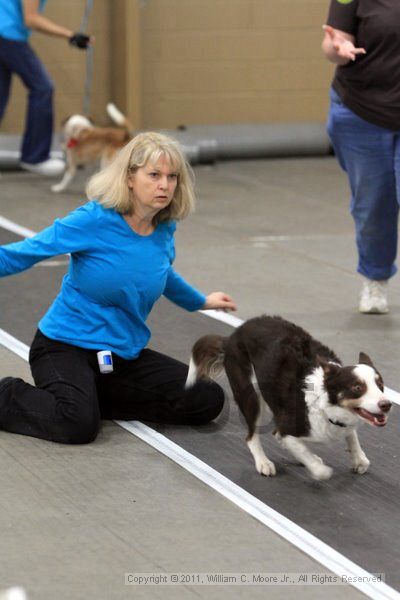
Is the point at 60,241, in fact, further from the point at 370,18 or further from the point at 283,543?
the point at 370,18

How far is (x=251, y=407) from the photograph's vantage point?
3701mm

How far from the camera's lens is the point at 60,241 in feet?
12.8

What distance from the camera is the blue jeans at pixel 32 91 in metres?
8.73

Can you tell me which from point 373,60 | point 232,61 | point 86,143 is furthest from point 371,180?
point 232,61

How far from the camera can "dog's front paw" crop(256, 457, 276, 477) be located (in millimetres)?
3709

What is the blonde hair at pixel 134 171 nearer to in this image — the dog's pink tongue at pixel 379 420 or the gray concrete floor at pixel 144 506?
the gray concrete floor at pixel 144 506

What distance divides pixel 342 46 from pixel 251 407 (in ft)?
6.57

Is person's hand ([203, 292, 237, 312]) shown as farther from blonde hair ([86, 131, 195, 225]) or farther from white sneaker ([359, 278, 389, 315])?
white sneaker ([359, 278, 389, 315])

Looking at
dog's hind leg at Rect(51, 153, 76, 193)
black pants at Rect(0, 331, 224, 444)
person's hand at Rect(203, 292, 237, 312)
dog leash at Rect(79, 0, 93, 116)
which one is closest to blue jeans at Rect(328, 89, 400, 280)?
person's hand at Rect(203, 292, 237, 312)

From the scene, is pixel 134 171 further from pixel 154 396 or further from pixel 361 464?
pixel 361 464

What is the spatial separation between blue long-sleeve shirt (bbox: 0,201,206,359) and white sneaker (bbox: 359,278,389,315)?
1847mm

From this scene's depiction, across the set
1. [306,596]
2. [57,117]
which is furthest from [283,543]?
[57,117]

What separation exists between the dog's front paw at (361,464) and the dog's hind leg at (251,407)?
27 centimetres

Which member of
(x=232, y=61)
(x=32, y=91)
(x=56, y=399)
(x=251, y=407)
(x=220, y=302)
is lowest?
(x=232, y=61)
